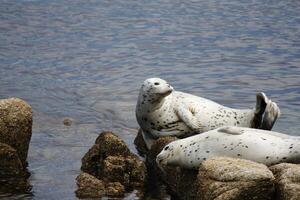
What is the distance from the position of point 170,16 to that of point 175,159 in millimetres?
18487

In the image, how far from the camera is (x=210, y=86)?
49.9ft

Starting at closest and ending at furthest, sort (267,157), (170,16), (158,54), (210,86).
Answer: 1. (267,157)
2. (210,86)
3. (158,54)
4. (170,16)

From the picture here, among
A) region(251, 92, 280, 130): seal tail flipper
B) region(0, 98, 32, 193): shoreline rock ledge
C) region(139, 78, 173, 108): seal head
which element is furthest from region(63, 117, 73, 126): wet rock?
region(251, 92, 280, 130): seal tail flipper

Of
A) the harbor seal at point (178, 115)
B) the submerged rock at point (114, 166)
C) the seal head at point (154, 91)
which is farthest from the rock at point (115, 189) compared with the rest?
the seal head at point (154, 91)

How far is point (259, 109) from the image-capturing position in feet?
31.2

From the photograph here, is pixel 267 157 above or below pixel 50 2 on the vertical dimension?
above

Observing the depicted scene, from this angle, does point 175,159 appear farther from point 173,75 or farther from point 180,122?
point 173,75

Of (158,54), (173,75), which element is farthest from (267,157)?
(158,54)

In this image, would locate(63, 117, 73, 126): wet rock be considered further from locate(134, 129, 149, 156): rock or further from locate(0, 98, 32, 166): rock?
locate(0, 98, 32, 166): rock

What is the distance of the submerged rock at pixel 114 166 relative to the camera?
333 inches

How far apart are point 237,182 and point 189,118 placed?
107 inches

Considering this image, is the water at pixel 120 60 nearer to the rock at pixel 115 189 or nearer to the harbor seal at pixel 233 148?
the rock at pixel 115 189

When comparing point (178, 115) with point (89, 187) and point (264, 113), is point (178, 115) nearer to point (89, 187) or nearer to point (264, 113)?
point (264, 113)

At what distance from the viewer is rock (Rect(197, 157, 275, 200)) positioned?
6.96 m
